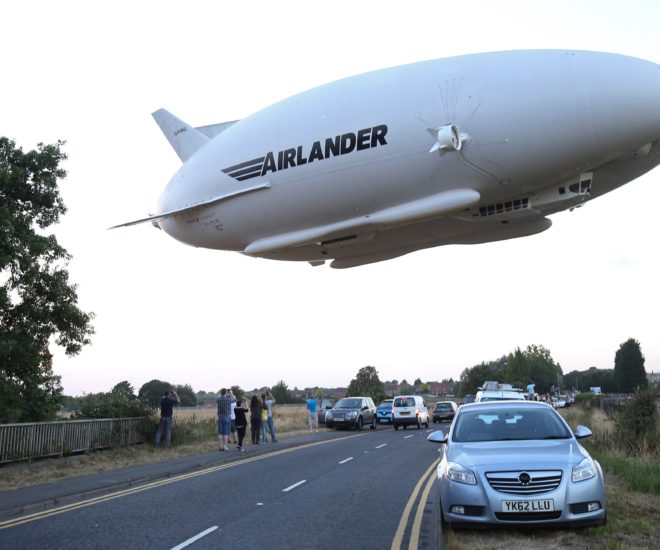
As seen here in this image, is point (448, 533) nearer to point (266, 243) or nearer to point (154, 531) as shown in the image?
point (154, 531)

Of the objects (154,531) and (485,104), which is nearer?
(154,531)

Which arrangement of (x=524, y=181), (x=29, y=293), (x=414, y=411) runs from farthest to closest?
(x=414, y=411) < (x=29, y=293) < (x=524, y=181)

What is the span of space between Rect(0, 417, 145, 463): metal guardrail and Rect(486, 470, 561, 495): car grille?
12738 mm

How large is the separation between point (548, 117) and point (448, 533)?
5.84 metres

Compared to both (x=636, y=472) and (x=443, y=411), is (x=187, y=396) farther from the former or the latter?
(x=636, y=472)

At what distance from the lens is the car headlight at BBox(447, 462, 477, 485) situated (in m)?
7.84

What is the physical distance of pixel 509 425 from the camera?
932 cm

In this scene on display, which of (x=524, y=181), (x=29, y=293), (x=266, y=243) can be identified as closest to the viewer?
(x=524, y=181)

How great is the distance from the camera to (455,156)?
1015cm

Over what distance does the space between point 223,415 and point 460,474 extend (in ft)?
49.0

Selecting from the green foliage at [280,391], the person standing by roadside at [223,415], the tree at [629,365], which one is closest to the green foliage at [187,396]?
the green foliage at [280,391]

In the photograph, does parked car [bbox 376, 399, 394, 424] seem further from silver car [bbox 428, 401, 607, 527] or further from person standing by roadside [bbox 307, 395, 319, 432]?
silver car [bbox 428, 401, 607, 527]

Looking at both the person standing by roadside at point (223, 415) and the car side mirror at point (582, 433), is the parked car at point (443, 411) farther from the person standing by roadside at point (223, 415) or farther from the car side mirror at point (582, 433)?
the car side mirror at point (582, 433)

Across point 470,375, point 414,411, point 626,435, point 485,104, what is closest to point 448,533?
point 485,104
